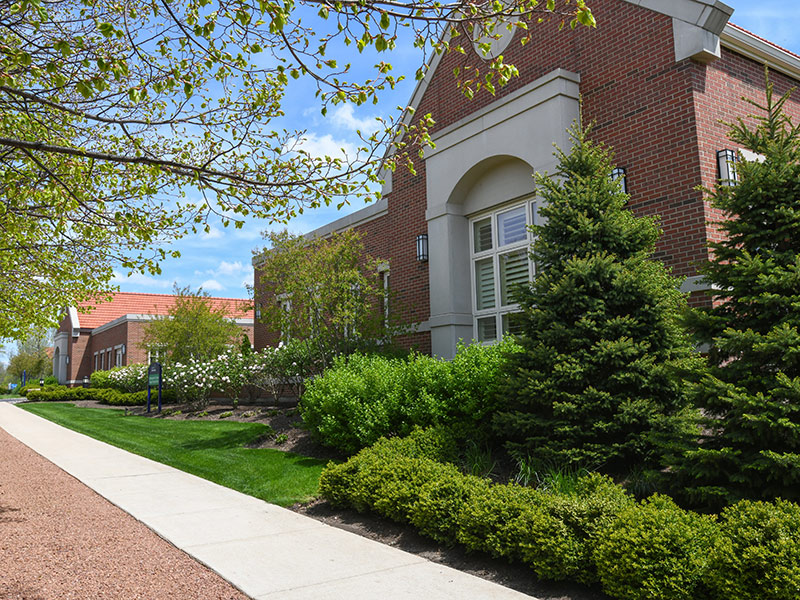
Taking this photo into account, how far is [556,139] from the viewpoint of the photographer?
10.3 metres

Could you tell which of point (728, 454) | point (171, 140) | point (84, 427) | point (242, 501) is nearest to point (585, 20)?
point (728, 454)

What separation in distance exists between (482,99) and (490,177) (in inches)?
57.8

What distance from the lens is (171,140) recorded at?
8500 millimetres

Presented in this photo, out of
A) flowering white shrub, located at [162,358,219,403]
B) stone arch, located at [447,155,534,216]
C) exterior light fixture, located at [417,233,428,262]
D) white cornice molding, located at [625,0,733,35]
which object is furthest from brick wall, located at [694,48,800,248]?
flowering white shrub, located at [162,358,219,403]

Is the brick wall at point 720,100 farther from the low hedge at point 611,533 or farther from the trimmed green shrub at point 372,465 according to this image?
the low hedge at point 611,533

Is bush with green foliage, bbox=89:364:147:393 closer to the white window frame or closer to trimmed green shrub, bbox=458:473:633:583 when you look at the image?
the white window frame

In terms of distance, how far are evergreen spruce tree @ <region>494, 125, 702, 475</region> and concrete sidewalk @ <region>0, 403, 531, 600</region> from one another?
2.15 m

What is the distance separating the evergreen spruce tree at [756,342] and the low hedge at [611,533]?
431 mm

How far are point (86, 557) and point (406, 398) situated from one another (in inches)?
176

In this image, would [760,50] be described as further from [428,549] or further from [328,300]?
[428,549]

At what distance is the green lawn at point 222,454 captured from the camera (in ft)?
27.9

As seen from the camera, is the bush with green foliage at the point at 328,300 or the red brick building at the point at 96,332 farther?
the red brick building at the point at 96,332

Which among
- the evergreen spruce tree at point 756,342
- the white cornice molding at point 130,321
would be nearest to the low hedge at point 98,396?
the white cornice molding at point 130,321

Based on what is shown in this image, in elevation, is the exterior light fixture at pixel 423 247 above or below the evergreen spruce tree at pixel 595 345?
above
